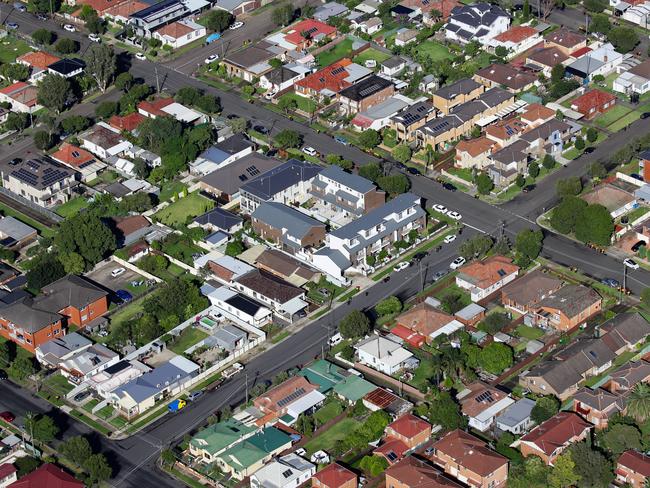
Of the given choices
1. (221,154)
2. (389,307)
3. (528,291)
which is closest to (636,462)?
(528,291)

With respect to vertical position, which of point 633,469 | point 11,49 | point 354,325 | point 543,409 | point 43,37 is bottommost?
point 11,49

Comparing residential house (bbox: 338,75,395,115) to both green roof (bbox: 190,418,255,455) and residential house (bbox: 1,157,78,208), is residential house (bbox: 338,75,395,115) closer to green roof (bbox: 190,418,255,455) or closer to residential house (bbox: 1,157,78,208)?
residential house (bbox: 1,157,78,208)

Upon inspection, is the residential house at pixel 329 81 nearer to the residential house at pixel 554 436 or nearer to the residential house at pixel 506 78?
the residential house at pixel 506 78

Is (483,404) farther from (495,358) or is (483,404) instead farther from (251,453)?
(251,453)

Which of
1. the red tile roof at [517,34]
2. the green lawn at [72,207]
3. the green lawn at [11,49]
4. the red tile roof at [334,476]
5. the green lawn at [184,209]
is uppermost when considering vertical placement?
the red tile roof at [517,34]

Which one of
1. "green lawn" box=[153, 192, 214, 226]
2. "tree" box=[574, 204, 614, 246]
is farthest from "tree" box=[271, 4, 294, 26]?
"tree" box=[574, 204, 614, 246]

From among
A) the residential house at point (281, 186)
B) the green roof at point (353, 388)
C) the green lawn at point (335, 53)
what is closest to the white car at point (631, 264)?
the green roof at point (353, 388)
